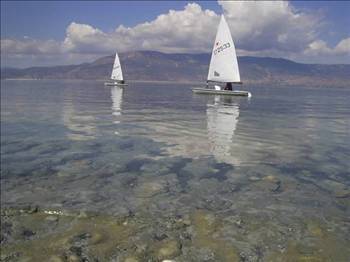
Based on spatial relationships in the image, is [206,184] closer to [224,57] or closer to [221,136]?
[221,136]

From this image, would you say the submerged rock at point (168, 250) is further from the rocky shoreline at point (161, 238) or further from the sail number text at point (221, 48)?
the sail number text at point (221, 48)

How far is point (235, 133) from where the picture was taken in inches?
1139

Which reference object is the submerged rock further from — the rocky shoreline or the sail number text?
the sail number text

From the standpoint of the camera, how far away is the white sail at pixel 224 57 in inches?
2810

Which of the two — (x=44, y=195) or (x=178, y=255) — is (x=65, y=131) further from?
(x=178, y=255)

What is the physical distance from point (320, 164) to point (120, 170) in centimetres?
968

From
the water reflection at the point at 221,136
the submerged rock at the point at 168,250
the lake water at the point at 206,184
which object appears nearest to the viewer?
the submerged rock at the point at 168,250

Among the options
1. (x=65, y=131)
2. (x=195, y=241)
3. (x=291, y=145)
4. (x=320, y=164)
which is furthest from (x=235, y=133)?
(x=195, y=241)

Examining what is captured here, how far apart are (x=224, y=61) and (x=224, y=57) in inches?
29.0

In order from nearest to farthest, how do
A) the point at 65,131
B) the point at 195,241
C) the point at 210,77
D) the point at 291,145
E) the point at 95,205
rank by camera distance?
the point at 195,241 < the point at 95,205 < the point at 291,145 < the point at 65,131 < the point at 210,77

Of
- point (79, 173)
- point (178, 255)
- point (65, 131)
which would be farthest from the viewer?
point (65, 131)

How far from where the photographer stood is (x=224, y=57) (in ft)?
237

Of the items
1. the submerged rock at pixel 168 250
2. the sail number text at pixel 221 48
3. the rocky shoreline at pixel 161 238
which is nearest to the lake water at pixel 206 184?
the rocky shoreline at pixel 161 238

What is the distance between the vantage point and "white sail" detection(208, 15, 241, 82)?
234ft
